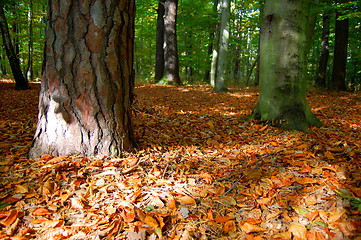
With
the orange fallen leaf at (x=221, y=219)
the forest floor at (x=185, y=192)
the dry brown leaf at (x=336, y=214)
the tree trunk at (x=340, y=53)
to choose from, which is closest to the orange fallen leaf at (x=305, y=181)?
the forest floor at (x=185, y=192)

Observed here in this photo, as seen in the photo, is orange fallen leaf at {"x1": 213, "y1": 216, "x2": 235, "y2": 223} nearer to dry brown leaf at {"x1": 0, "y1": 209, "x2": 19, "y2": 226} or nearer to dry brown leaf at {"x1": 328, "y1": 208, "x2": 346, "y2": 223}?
dry brown leaf at {"x1": 328, "y1": 208, "x2": 346, "y2": 223}

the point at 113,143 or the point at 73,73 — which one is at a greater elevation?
the point at 73,73

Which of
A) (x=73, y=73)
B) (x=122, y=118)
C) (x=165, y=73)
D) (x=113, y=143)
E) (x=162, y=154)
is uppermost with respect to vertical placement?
(x=165, y=73)

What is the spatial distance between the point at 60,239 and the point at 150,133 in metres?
1.95

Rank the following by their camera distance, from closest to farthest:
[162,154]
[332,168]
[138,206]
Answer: [138,206]
[332,168]
[162,154]

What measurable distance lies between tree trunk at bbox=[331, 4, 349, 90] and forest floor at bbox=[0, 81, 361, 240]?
9418 millimetres

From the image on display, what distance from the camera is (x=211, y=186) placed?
74.5 inches

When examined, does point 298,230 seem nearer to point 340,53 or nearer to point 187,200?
point 187,200

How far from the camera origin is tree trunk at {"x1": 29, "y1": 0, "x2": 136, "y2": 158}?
6.41ft

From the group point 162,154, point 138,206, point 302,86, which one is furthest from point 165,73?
point 138,206

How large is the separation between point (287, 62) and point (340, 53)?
903 cm

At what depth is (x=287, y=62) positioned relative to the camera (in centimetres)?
362

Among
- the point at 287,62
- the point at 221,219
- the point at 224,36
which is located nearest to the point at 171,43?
the point at 224,36

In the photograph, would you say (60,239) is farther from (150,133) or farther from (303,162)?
(303,162)
